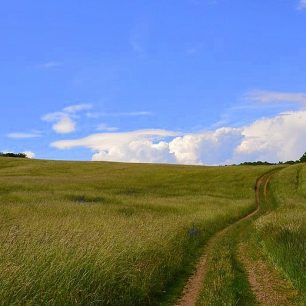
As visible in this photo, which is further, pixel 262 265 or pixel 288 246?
pixel 262 265

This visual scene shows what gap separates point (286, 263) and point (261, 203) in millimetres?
34045

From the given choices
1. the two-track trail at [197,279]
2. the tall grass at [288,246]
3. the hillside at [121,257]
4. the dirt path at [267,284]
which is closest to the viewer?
the hillside at [121,257]

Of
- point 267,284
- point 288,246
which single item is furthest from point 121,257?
point 288,246

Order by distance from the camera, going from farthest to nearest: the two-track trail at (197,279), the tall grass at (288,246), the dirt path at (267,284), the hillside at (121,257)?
1. the tall grass at (288,246)
2. the dirt path at (267,284)
3. the two-track trail at (197,279)
4. the hillside at (121,257)

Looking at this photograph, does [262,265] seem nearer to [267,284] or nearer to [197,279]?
[267,284]

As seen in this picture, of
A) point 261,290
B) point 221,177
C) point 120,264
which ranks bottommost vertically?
point 261,290

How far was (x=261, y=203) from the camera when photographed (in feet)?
159

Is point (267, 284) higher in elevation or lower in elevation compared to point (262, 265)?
lower

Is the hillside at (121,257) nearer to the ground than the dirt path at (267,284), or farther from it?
farther from it

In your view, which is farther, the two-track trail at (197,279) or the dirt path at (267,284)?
the dirt path at (267,284)

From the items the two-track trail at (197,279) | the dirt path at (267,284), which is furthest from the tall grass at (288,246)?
the two-track trail at (197,279)

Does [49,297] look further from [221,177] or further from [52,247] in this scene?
[221,177]

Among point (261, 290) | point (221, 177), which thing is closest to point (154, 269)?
point (261, 290)

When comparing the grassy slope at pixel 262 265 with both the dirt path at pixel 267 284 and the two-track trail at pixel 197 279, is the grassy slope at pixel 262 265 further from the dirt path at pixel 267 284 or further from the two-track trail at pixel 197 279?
the two-track trail at pixel 197 279
